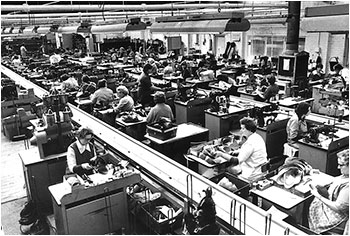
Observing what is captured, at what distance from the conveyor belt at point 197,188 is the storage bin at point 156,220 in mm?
227

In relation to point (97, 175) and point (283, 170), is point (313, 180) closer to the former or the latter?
point (283, 170)

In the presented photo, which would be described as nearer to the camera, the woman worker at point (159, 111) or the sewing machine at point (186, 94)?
the woman worker at point (159, 111)

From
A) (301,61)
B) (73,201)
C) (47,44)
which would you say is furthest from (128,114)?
(47,44)

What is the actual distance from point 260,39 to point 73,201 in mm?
13348

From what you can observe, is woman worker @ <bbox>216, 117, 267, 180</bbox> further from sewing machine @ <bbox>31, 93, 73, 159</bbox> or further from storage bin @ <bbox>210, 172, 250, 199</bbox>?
sewing machine @ <bbox>31, 93, 73, 159</bbox>

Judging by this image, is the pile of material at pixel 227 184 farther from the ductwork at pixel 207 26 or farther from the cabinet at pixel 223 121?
the cabinet at pixel 223 121

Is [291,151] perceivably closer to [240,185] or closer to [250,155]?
[250,155]

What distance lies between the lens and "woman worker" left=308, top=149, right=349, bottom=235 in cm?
243

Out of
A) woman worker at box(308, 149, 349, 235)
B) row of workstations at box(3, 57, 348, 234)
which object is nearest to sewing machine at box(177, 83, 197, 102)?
row of workstations at box(3, 57, 348, 234)

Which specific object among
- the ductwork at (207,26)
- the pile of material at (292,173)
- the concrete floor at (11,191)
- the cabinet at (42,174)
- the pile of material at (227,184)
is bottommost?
the concrete floor at (11,191)

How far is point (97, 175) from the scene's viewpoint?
321cm

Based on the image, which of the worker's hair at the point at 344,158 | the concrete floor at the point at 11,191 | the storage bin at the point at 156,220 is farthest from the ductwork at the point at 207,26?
the concrete floor at the point at 11,191

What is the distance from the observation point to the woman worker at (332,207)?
7.98 feet

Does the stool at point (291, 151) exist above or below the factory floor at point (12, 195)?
above
